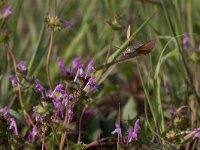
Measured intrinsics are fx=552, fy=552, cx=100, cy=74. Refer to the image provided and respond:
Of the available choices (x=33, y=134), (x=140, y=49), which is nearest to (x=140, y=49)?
(x=140, y=49)

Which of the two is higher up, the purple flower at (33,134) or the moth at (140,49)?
the moth at (140,49)

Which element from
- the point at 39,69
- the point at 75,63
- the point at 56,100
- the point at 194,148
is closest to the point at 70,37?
the point at 39,69

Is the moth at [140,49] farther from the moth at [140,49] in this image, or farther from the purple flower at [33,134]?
the purple flower at [33,134]

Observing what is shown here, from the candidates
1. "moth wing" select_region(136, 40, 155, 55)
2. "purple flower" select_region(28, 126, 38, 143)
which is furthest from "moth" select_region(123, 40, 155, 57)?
"purple flower" select_region(28, 126, 38, 143)

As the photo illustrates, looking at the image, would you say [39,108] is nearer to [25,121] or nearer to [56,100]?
[56,100]

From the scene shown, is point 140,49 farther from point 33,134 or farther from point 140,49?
point 33,134

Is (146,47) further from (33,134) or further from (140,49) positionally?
(33,134)

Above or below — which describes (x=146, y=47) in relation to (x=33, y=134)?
above

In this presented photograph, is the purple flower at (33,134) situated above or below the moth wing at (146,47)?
below

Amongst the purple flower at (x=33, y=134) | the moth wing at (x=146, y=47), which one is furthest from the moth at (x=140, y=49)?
the purple flower at (x=33, y=134)

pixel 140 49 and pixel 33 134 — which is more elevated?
pixel 140 49

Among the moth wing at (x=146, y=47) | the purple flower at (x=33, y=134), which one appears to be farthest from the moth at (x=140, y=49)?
the purple flower at (x=33, y=134)

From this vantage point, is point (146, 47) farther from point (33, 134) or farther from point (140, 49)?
point (33, 134)
